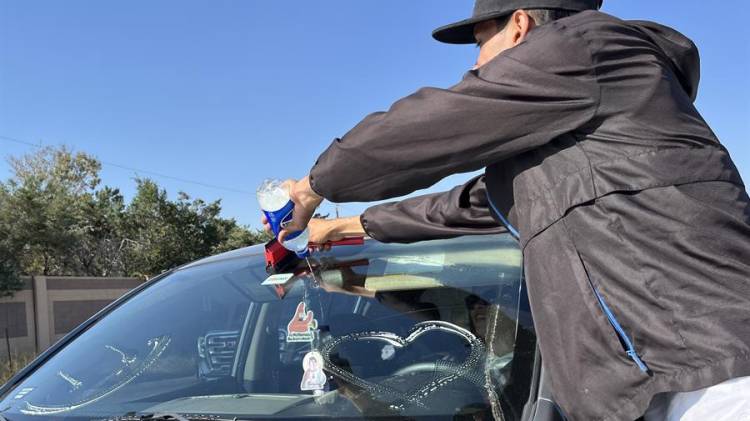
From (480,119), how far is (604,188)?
26cm

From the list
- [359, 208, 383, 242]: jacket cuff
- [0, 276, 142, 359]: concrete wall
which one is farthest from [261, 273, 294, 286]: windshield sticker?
[0, 276, 142, 359]: concrete wall

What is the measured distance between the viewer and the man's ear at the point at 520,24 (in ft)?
4.73

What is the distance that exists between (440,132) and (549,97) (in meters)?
0.22

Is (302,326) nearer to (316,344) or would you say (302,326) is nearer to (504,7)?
(316,344)

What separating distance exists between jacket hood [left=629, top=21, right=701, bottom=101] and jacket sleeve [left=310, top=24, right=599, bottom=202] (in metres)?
0.21

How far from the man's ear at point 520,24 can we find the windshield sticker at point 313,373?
37.0 inches

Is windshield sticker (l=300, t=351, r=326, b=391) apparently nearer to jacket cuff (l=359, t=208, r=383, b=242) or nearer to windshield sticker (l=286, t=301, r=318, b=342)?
windshield sticker (l=286, t=301, r=318, b=342)

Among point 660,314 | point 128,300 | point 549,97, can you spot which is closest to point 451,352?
point 660,314

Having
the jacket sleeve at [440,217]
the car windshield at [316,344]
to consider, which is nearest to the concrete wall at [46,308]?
the car windshield at [316,344]

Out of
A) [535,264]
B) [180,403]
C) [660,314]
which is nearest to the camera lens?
[660,314]

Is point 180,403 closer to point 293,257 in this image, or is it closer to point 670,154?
point 293,257

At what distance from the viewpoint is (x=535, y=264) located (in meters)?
1.30

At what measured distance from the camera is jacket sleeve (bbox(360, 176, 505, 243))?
1875 millimetres

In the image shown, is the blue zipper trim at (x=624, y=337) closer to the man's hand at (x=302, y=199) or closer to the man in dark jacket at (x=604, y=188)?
the man in dark jacket at (x=604, y=188)
